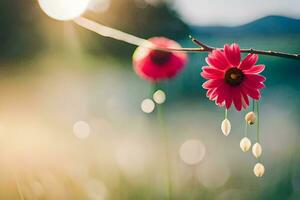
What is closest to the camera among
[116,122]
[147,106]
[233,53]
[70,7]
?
[233,53]

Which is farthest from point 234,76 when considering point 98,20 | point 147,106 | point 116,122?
point 98,20

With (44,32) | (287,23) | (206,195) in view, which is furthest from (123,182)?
(287,23)

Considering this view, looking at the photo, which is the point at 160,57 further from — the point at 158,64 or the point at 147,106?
the point at 147,106

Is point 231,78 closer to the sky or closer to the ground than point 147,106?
closer to the sky

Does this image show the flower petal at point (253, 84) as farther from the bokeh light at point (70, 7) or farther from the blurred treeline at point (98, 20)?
the blurred treeline at point (98, 20)

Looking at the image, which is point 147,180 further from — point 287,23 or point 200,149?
point 287,23

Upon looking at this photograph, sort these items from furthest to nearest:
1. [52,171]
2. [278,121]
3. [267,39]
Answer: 1. [267,39]
2. [278,121]
3. [52,171]

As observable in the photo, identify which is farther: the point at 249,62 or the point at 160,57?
the point at 160,57

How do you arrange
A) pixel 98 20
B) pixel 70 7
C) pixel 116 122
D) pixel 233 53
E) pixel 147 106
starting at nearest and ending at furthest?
pixel 233 53 → pixel 70 7 → pixel 116 122 → pixel 147 106 → pixel 98 20
